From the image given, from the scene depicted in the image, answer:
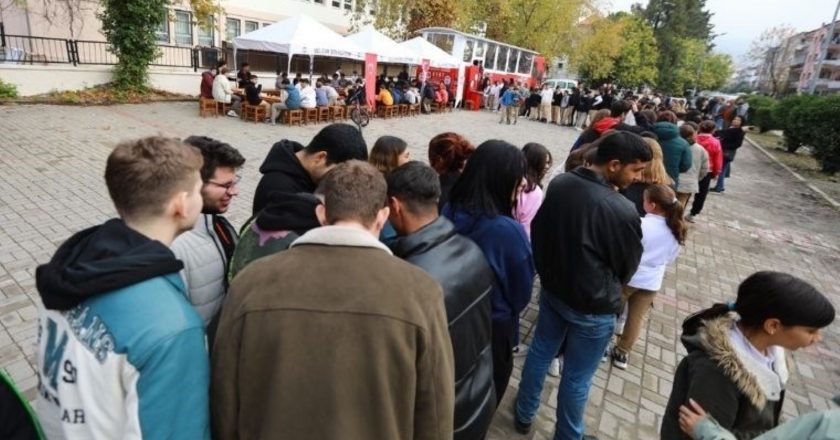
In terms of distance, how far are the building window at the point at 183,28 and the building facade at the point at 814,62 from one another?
70054mm

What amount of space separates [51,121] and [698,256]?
1363cm

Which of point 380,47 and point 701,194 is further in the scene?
point 380,47

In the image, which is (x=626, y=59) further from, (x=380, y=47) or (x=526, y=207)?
(x=526, y=207)

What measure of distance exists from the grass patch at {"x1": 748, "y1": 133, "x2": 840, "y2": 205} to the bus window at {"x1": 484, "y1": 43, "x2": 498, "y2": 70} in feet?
47.3

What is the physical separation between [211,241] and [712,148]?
8.86 metres

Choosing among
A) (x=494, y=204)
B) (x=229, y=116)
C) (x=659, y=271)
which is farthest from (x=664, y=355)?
(x=229, y=116)

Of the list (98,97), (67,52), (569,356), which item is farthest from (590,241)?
(67,52)

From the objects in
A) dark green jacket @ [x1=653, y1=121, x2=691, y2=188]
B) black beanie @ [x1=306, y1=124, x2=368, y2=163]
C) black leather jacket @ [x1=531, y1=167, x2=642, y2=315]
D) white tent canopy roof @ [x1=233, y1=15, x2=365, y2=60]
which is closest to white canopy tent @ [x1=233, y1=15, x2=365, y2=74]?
white tent canopy roof @ [x1=233, y1=15, x2=365, y2=60]

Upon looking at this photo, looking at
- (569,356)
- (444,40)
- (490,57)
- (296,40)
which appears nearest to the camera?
(569,356)

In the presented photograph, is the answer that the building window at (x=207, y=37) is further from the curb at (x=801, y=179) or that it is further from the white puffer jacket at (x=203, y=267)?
the curb at (x=801, y=179)

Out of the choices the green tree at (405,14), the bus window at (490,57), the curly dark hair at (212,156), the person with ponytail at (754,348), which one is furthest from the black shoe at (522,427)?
the green tree at (405,14)

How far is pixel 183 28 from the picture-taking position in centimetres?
2261

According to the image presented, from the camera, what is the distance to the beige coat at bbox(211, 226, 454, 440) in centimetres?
127

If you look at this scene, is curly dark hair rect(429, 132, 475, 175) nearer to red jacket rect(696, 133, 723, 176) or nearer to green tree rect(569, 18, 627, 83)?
red jacket rect(696, 133, 723, 176)
